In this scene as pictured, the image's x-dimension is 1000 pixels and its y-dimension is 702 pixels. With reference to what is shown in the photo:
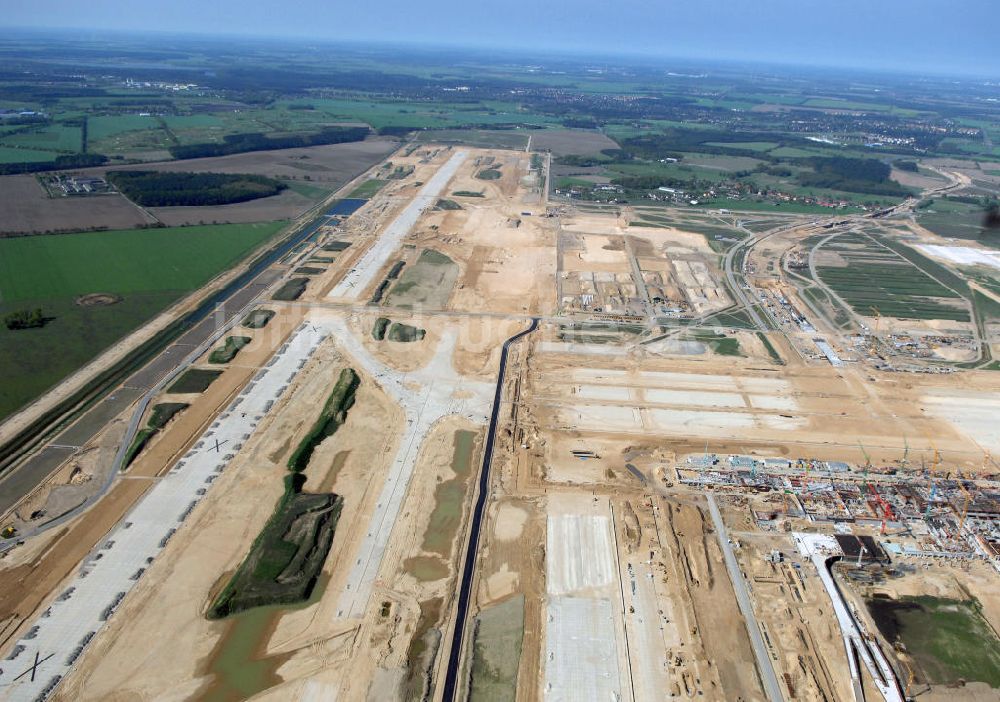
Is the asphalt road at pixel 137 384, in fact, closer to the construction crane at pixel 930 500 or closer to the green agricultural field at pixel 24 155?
the construction crane at pixel 930 500

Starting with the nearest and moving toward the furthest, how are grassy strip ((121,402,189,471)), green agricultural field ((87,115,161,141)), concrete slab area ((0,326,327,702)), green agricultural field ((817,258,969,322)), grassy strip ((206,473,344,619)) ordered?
concrete slab area ((0,326,327,702)) < grassy strip ((206,473,344,619)) < grassy strip ((121,402,189,471)) < green agricultural field ((817,258,969,322)) < green agricultural field ((87,115,161,141))

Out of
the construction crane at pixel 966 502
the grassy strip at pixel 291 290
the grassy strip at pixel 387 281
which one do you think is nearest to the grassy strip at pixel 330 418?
the grassy strip at pixel 387 281

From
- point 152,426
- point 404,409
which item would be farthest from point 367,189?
point 152,426

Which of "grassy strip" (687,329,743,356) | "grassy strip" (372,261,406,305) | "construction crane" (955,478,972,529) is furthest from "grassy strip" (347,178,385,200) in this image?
"construction crane" (955,478,972,529)

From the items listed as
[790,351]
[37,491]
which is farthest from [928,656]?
[37,491]

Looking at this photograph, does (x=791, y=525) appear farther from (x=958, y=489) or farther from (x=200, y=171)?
(x=200, y=171)

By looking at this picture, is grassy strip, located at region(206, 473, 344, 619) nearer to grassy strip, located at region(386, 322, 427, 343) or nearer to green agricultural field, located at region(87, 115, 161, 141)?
grassy strip, located at region(386, 322, 427, 343)

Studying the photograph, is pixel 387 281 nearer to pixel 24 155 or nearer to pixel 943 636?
pixel 943 636
